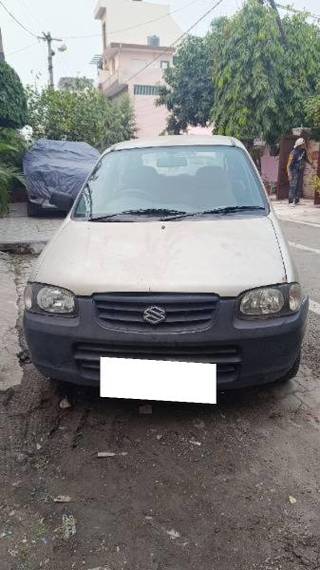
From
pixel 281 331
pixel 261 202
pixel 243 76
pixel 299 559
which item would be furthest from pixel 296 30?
pixel 299 559

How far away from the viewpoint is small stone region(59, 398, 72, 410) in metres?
3.01

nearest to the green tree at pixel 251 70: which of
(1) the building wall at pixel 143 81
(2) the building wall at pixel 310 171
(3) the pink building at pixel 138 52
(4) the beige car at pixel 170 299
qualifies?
(2) the building wall at pixel 310 171

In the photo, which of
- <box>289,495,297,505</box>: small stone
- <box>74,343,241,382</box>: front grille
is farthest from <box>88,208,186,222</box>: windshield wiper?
<box>289,495,297,505</box>: small stone

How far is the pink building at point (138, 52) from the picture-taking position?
37031mm

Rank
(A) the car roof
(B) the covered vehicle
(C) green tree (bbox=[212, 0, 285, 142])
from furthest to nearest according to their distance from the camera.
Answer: (C) green tree (bbox=[212, 0, 285, 142]), (B) the covered vehicle, (A) the car roof

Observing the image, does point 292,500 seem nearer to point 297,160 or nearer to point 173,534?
point 173,534

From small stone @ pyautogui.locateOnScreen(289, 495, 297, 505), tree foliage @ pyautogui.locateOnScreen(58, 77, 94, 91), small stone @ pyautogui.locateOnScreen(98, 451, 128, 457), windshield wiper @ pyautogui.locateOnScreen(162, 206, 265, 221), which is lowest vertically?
small stone @ pyautogui.locateOnScreen(98, 451, 128, 457)

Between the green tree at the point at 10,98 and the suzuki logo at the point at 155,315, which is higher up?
the green tree at the point at 10,98

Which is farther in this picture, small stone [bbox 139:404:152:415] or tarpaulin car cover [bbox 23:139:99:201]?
tarpaulin car cover [bbox 23:139:99:201]

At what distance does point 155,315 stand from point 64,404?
1016mm

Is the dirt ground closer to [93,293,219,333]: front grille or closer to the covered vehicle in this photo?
[93,293,219,333]: front grille

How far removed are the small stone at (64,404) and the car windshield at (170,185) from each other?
4.09ft

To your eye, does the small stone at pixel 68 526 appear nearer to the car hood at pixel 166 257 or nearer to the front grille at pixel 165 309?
the front grille at pixel 165 309

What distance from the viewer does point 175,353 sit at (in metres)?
2.50
